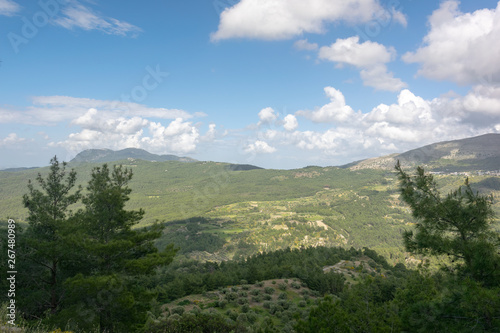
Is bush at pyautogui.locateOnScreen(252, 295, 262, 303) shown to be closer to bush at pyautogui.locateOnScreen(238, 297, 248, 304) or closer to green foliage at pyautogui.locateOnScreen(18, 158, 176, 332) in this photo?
bush at pyautogui.locateOnScreen(238, 297, 248, 304)

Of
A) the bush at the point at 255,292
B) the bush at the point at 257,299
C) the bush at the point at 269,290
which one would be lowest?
the bush at the point at 269,290

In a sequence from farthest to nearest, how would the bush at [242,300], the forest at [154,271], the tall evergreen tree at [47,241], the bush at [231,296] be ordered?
the bush at [231,296] → the bush at [242,300] → the tall evergreen tree at [47,241] → the forest at [154,271]

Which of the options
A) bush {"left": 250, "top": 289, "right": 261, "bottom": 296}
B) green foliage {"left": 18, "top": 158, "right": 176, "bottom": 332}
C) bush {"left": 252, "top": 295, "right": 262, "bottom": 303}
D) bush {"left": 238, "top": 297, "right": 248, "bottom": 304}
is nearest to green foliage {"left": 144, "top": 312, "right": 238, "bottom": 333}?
green foliage {"left": 18, "top": 158, "right": 176, "bottom": 332}

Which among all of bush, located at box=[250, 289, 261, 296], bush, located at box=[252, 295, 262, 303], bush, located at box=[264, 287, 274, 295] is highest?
bush, located at box=[252, 295, 262, 303]

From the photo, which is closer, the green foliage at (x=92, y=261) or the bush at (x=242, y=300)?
the green foliage at (x=92, y=261)

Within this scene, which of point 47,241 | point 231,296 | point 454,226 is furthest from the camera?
point 231,296

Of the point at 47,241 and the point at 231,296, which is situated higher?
the point at 47,241

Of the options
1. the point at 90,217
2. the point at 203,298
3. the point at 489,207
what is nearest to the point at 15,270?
the point at 90,217

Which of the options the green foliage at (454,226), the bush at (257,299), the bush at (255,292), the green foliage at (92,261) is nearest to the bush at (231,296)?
the bush at (257,299)

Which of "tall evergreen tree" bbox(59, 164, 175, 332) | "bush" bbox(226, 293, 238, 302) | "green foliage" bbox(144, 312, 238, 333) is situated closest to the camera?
"tall evergreen tree" bbox(59, 164, 175, 332)

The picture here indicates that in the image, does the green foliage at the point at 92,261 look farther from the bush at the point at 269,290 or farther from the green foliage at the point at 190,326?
the bush at the point at 269,290

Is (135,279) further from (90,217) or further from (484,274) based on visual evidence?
(484,274)

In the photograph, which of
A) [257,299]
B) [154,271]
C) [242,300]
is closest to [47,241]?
[154,271]

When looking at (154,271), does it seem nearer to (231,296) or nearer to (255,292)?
(231,296)
